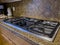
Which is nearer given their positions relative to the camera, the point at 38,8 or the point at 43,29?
the point at 43,29

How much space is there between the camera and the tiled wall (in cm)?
154

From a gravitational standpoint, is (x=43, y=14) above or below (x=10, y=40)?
above

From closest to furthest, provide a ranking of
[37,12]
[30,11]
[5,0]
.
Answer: [37,12] → [30,11] → [5,0]

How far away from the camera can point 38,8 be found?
187cm

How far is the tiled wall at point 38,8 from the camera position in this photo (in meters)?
1.54

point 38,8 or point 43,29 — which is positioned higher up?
point 38,8

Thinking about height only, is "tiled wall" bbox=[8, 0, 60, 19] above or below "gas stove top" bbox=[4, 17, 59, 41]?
above

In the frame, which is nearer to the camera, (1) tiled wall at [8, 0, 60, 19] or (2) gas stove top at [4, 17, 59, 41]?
(2) gas stove top at [4, 17, 59, 41]

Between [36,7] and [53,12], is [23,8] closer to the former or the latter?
[36,7]

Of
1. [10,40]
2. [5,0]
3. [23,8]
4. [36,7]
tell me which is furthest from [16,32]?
[5,0]

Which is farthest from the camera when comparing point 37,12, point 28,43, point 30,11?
point 30,11

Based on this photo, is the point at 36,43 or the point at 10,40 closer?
the point at 36,43

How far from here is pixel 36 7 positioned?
1906mm

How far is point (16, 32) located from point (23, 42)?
0.59 feet
